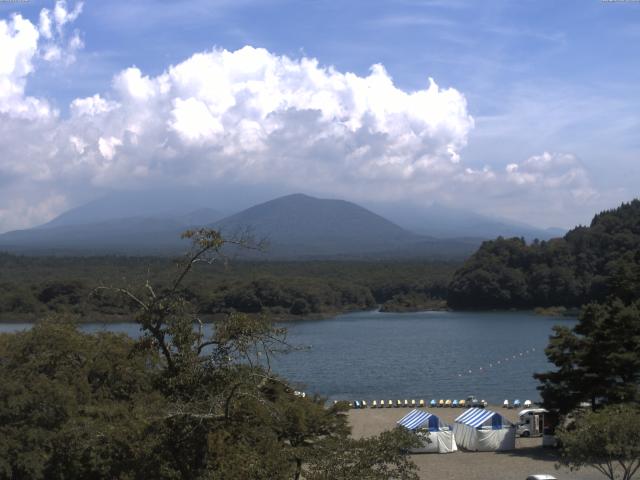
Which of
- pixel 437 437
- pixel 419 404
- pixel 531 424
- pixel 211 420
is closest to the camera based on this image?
pixel 211 420

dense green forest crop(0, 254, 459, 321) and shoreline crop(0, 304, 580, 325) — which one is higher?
dense green forest crop(0, 254, 459, 321)

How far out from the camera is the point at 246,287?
2228 inches

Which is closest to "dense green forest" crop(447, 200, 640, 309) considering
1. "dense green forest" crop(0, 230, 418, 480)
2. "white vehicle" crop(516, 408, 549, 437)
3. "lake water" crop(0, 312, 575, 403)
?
"lake water" crop(0, 312, 575, 403)

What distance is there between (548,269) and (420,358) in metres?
29.0

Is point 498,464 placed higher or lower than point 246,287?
lower

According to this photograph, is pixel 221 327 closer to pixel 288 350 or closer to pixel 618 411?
pixel 288 350

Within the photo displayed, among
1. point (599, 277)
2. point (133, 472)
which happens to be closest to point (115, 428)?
point (133, 472)

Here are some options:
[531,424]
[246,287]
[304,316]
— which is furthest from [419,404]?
[304,316]

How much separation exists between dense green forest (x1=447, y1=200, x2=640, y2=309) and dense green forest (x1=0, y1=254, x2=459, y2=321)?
449 centimetres

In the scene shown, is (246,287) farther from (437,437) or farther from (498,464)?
(498,464)

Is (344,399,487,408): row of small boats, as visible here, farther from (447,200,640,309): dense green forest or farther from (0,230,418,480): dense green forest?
(447,200,640,309): dense green forest

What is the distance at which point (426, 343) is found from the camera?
41188 millimetres

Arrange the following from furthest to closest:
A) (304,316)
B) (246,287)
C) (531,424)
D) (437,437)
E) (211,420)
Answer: (304,316), (246,287), (531,424), (437,437), (211,420)

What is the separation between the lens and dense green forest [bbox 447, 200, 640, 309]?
197ft
